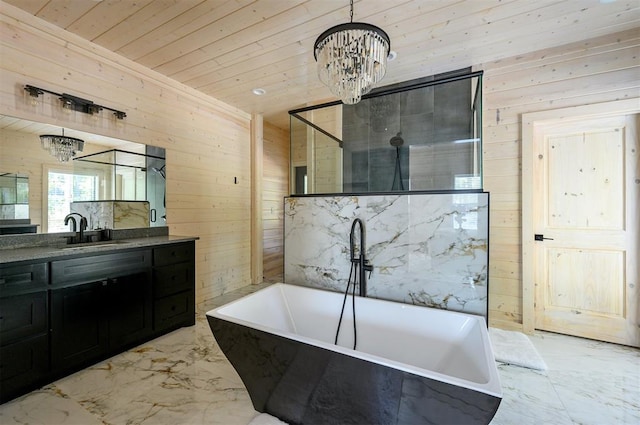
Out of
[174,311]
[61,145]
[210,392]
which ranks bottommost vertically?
[210,392]

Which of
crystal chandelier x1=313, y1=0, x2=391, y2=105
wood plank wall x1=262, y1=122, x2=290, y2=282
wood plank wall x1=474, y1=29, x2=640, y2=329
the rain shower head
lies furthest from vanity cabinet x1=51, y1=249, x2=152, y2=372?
wood plank wall x1=474, y1=29, x2=640, y2=329

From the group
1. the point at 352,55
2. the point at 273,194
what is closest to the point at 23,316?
the point at 352,55

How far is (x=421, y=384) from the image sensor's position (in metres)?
1.08

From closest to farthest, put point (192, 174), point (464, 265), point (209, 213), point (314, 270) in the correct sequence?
point (464, 265), point (314, 270), point (192, 174), point (209, 213)

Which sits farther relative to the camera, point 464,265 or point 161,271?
point 161,271

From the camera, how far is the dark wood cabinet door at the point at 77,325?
187 centimetres

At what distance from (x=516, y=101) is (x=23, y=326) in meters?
4.30

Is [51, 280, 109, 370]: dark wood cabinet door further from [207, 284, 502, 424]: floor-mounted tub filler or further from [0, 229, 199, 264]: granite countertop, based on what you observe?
[207, 284, 502, 424]: floor-mounted tub filler

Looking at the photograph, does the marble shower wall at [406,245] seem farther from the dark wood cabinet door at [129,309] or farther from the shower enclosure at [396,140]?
the dark wood cabinet door at [129,309]

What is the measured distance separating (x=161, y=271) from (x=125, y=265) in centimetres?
32

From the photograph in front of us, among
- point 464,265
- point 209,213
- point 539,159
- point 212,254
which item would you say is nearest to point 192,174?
point 209,213

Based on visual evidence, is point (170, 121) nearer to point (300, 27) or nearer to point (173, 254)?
point (173, 254)

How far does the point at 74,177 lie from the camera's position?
2377mm

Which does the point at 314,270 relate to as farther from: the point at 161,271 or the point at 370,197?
the point at 161,271
